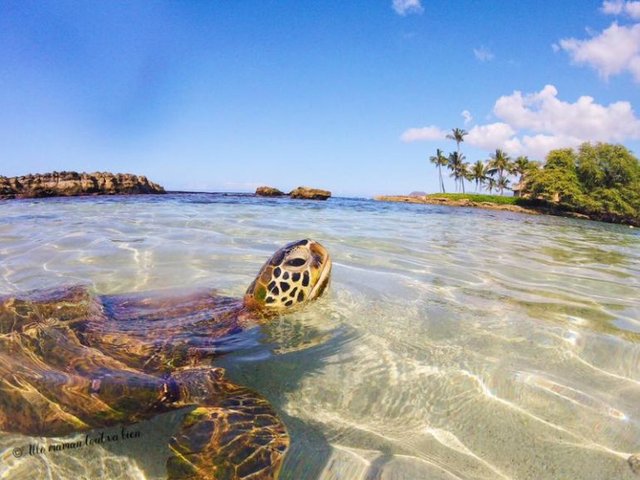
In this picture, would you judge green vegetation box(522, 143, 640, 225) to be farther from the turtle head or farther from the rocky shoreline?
the turtle head

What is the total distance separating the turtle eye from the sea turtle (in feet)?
0.35

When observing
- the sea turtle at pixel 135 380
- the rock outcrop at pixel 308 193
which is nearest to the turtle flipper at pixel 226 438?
the sea turtle at pixel 135 380

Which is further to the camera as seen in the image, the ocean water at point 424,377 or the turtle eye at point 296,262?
the turtle eye at point 296,262

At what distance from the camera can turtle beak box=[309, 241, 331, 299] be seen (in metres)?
2.99

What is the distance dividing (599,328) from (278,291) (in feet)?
9.02

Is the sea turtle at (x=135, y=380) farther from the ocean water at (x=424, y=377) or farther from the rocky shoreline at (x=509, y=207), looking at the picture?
the rocky shoreline at (x=509, y=207)

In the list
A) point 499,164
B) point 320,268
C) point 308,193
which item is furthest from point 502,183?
point 320,268

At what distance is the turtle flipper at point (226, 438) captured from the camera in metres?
1.45

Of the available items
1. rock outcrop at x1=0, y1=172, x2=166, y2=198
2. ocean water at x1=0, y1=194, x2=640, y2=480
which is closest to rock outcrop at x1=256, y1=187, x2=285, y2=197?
rock outcrop at x1=0, y1=172, x2=166, y2=198

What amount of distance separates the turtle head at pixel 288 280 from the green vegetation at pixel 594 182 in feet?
177

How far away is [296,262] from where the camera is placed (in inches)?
116

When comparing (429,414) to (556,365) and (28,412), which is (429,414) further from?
(28,412)

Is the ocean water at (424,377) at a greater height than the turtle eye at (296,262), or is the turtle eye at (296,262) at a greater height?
the turtle eye at (296,262)

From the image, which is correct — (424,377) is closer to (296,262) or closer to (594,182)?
(296,262)
